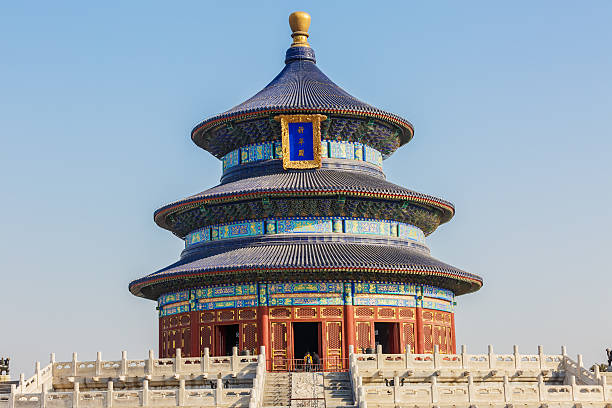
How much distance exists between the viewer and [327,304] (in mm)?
49875

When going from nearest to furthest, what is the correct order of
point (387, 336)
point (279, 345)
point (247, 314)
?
point (279, 345) → point (247, 314) → point (387, 336)

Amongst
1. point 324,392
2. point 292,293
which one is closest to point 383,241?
point 292,293

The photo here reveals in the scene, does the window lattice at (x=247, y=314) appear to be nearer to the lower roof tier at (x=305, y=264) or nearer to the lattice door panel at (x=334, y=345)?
the lower roof tier at (x=305, y=264)

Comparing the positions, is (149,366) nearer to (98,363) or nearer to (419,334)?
(98,363)

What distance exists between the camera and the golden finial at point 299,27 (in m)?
62.2

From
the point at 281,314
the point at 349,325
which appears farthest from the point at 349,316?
the point at 281,314

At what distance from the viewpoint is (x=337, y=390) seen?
131 ft

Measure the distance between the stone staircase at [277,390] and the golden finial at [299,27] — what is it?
2633 centimetres

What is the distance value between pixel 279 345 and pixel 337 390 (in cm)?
946

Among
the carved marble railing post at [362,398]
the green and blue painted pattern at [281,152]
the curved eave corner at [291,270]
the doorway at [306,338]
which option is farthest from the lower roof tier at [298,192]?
the carved marble railing post at [362,398]

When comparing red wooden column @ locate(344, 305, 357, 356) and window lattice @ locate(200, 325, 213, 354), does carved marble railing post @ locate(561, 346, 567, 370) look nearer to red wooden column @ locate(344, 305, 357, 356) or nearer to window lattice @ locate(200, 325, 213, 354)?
Result: red wooden column @ locate(344, 305, 357, 356)

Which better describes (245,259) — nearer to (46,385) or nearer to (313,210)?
(313,210)

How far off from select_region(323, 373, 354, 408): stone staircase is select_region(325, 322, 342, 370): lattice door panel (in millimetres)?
6918

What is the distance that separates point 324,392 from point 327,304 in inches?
A: 416
